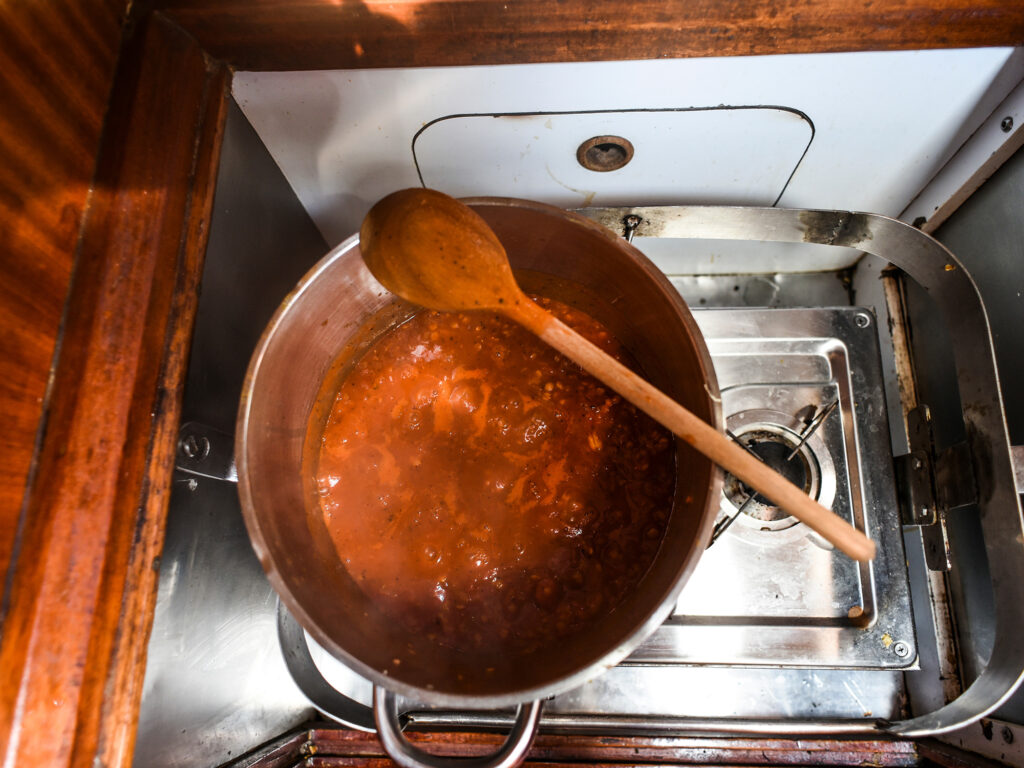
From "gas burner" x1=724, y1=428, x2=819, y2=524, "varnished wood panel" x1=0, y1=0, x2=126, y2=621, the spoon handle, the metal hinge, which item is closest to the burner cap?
"gas burner" x1=724, y1=428, x2=819, y2=524

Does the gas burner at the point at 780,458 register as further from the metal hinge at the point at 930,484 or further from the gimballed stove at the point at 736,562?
the metal hinge at the point at 930,484

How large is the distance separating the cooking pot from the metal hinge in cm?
41

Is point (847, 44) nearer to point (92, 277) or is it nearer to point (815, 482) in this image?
point (815, 482)

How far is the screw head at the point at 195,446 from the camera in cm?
66

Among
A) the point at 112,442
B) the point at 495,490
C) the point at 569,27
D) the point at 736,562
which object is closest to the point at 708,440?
the point at 495,490

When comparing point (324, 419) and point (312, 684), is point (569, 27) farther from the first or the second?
point (312, 684)

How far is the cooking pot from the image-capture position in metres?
0.61

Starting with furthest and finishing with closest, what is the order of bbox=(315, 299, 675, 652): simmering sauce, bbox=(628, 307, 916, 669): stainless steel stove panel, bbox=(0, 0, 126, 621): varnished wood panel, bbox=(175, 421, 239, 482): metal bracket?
bbox=(628, 307, 916, 669): stainless steel stove panel < bbox=(315, 299, 675, 652): simmering sauce < bbox=(175, 421, 239, 482): metal bracket < bbox=(0, 0, 126, 621): varnished wood panel

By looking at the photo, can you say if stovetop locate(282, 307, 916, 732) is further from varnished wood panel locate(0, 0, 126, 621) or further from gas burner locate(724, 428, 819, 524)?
varnished wood panel locate(0, 0, 126, 621)

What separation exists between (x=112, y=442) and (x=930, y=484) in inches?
43.0

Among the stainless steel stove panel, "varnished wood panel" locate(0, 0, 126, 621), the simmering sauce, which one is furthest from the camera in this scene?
the stainless steel stove panel

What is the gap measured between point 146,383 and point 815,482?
0.97 m

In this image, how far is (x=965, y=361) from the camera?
81cm

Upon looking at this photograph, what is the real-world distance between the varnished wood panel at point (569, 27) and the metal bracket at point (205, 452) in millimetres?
487
